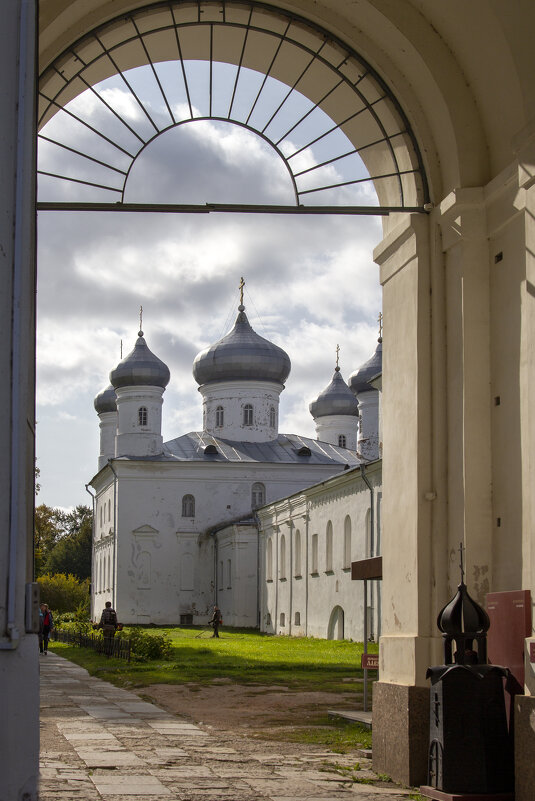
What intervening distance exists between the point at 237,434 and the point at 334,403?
9540 millimetres

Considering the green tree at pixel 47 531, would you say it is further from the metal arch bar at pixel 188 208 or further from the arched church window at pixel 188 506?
the metal arch bar at pixel 188 208

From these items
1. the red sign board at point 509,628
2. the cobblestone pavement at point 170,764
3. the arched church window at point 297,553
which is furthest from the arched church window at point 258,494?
the red sign board at point 509,628

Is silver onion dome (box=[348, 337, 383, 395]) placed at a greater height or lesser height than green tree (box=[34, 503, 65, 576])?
greater

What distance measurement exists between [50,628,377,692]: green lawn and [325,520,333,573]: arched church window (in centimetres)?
628

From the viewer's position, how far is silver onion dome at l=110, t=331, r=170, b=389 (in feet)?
194

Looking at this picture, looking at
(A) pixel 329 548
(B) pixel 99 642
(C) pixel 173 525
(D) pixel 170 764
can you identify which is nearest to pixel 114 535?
(C) pixel 173 525

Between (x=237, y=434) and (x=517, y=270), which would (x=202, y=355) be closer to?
(x=237, y=434)

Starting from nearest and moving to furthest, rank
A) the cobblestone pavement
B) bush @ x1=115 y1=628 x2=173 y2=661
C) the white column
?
the white column
the cobblestone pavement
bush @ x1=115 y1=628 x2=173 y2=661

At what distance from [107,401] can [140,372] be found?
35.7ft

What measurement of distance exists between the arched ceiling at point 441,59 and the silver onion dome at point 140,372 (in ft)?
163

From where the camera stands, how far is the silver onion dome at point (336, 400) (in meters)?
66.8

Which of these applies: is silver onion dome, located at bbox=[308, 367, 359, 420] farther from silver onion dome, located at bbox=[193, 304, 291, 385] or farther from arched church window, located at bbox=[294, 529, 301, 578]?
arched church window, located at bbox=[294, 529, 301, 578]

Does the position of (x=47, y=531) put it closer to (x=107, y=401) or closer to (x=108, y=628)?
(x=107, y=401)

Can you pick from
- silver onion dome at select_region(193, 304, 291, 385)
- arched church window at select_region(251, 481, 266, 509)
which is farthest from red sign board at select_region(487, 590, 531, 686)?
silver onion dome at select_region(193, 304, 291, 385)
